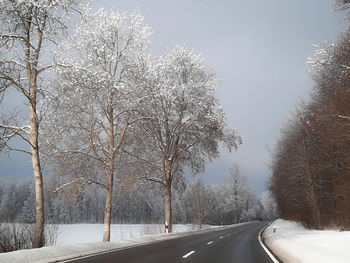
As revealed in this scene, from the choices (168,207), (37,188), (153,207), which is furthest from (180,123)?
(153,207)

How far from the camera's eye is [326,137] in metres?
19.2

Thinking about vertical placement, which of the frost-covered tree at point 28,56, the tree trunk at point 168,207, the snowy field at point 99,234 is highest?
the frost-covered tree at point 28,56

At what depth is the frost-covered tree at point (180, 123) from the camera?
24766 millimetres

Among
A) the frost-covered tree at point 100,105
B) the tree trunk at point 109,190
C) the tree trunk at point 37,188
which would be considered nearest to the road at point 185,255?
the tree trunk at point 37,188

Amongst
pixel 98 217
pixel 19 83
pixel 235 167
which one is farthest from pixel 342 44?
pixel 98 217

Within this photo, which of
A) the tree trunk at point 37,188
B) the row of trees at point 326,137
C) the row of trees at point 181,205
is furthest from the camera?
the row of trees at point 181,205

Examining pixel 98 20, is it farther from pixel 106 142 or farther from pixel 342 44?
pixel 342 44

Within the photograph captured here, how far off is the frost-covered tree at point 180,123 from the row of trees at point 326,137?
594cm

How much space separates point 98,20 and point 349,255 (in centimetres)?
1707

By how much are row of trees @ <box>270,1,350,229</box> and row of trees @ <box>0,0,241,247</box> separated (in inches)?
236

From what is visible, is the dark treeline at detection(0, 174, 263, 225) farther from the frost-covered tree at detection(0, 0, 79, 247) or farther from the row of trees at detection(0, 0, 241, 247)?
the frost-covered tree at detection(0, 0, 79, 247)

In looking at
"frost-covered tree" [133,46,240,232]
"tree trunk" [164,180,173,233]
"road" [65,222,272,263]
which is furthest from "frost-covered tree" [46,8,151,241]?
"tree trunk" [164,180,173,233]

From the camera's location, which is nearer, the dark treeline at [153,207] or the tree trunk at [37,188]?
the tree trunk at [37,188]

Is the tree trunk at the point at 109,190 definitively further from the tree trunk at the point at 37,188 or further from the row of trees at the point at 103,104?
the tree trunk at the point at 37,188
